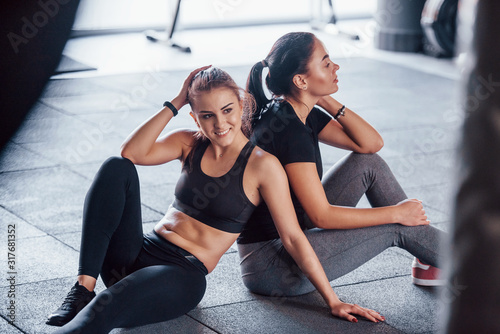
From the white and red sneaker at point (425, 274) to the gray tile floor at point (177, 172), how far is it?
0.03 meters

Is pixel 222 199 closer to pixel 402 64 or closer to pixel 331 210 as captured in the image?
pixel 331 210

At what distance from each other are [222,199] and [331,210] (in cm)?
37

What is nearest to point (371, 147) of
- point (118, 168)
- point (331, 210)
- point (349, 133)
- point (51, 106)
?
point (349, 133)

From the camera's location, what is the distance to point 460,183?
231 mm

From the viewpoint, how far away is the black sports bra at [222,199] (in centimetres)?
207

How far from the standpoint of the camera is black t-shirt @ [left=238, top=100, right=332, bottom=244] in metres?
2.12

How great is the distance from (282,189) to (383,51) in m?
6.37

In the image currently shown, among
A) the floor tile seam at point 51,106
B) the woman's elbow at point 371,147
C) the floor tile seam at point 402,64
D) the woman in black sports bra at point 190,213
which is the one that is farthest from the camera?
the floor tile seam at point 402,64

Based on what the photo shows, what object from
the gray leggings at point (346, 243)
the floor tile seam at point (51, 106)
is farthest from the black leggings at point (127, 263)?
the floor tile seam at point (51, 106)

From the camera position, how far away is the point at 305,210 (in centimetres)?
214

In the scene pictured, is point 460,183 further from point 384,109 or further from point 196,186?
point 384,109

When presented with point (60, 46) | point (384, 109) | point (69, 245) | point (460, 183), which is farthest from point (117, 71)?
point (460, 183)

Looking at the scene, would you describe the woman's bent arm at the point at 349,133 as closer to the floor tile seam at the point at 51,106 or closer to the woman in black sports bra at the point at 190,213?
the woman in black sports bra at the point at 190,213

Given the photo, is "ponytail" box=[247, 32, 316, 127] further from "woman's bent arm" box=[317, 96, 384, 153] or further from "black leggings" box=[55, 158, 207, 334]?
"black leggings" box=[55, 158, 207, 334]
